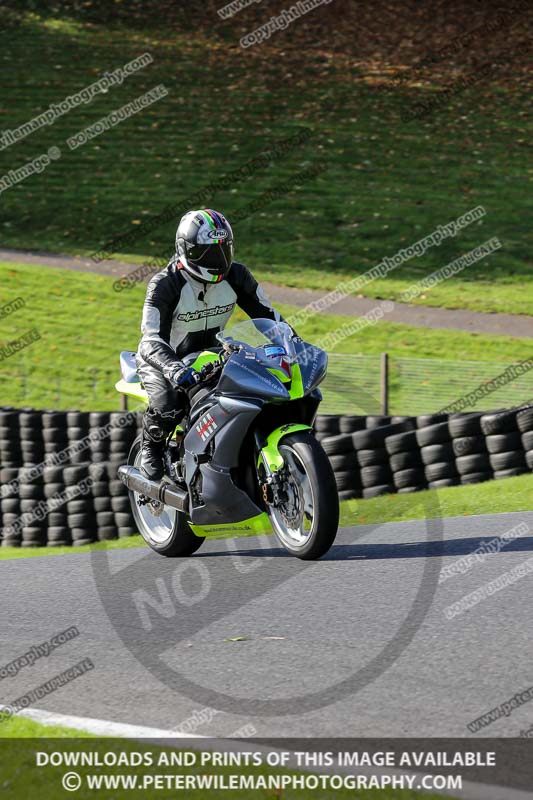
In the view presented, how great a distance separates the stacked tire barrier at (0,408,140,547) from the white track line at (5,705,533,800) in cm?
774

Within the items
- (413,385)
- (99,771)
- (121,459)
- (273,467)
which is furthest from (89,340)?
(99,771)

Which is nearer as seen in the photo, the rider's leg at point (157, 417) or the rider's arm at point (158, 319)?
the rider's arm at point (158, 319)

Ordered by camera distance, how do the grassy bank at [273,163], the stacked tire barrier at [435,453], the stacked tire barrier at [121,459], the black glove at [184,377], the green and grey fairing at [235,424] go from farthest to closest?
the grassy bank at [273,163] → the stacked tire barrier at [121,459] → the stacked tire barrier at [435,453] → the black glove at [184,377] → the green and grey fairing at [235,424]

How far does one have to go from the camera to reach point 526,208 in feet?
91.2

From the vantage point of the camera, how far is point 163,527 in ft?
30.7

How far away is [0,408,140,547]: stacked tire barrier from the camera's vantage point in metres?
13.4

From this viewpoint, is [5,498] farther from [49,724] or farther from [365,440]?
[49,724]

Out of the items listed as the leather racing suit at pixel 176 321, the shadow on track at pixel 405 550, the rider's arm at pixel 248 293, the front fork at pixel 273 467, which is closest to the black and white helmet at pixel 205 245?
the leather racing suit at pixel 176 321

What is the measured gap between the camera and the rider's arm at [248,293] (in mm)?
8891

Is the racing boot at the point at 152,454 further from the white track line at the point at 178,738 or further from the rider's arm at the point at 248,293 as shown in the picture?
the white track line at the point at 178,738

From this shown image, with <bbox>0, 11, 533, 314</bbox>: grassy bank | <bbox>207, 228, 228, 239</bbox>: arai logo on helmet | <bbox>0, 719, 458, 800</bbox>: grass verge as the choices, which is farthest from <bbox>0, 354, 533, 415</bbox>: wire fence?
<bbox>0, 719, 458, 800</bbox>: grass verge

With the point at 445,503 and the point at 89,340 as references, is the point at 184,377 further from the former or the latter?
the point at 89,340

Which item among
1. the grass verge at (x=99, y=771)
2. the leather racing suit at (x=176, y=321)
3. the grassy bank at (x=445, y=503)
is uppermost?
the leather racing suit at (x=176, y=321)

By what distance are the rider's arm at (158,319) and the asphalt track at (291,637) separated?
1539mm
